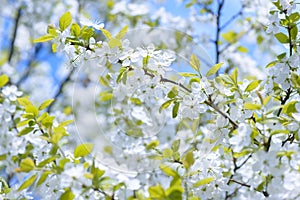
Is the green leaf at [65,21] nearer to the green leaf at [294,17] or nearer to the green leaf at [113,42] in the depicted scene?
the green leaf at [113,42]

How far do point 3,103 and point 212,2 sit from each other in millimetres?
1709

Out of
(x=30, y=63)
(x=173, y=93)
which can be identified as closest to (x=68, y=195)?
(x=173, y=93)

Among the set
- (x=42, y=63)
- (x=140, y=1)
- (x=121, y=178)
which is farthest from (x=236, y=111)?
(x=42, y=63)

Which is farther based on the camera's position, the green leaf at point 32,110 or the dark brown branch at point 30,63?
the dark brown branch at point 30,63

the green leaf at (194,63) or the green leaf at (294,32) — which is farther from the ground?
the green leaf at (294,32)

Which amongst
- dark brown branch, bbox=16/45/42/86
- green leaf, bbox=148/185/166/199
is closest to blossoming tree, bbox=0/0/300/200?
green leaf, bbox=148/185/166/199

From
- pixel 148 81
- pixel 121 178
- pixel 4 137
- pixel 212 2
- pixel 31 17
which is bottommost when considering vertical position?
pixel 121 178

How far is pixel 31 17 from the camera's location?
474cm

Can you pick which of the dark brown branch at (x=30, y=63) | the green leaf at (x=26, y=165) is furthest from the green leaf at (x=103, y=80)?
the dark brown branch at (x=30, y=63)

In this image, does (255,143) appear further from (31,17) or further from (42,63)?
(42,63)

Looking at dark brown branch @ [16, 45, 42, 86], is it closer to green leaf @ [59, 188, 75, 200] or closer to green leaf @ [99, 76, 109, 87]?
green leaf @ [99, 76, 109, 87]

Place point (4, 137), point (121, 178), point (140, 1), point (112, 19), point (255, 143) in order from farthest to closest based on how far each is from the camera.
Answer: point (140, 1) → point (112, 19) → point (4, 137) → point (121, 178) → point (255, 143)

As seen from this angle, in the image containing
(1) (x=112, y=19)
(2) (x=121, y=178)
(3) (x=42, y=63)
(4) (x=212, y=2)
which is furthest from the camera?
(3) (x=42, y=63)

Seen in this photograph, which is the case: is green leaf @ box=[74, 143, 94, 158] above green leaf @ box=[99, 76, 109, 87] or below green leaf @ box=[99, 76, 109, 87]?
below
